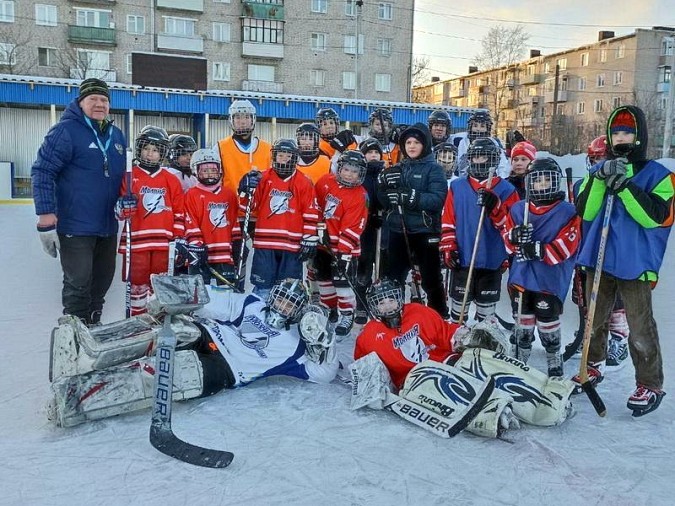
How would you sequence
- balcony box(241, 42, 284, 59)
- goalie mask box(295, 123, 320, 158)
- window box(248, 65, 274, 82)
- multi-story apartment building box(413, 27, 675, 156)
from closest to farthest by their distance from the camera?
goalie mask box(295, 123, 320, 158)
balcony box(241, 42, 284, 59)
window box(248, 65, 274, 82)
multi-story apartment building box(413, 27, 675, 156)

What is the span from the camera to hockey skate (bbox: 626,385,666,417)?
2736mm

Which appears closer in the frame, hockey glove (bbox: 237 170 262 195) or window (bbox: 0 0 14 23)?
hockey glove (bbox: 237 170 262 195)

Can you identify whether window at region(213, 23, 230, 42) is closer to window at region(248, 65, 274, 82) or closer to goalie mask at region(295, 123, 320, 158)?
window at region(248, 65, 274, 82)

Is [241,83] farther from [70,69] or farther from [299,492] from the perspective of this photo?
[299,492]

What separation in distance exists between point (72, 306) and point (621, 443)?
277 cm

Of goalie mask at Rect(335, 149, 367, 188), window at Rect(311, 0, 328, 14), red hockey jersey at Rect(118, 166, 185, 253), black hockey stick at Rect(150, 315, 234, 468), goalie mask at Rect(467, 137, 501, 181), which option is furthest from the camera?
window at Rect(311, 0, 328, 14)

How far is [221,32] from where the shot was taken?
89.5ft

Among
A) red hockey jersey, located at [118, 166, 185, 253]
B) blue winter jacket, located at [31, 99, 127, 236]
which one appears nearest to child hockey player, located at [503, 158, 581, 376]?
red hockey jersey, located at [118, 166, 185, 253]

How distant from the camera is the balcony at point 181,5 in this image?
85.0ft

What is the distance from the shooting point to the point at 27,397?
2857 millimetres

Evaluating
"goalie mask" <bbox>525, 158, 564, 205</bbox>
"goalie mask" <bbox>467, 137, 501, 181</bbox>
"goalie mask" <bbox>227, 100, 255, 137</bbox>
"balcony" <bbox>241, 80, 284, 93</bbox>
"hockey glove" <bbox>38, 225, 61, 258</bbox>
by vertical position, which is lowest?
"hockey glove" <bbox>38, 225, 61, 258</bbox>

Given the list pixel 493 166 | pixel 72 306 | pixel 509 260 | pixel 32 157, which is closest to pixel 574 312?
pixel 509 260

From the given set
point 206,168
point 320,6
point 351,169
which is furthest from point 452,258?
point 320,6

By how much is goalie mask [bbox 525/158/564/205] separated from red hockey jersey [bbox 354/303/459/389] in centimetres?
79
